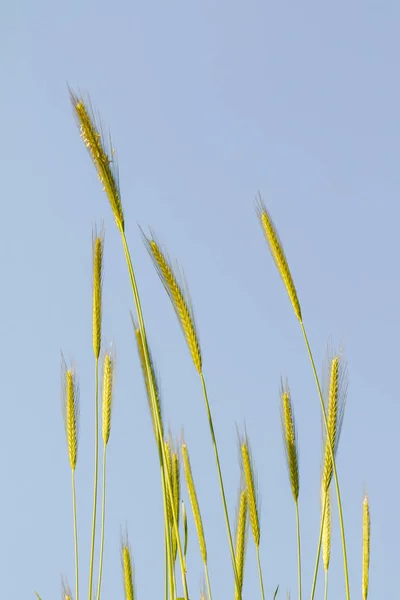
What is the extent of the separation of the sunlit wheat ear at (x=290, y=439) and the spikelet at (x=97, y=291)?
554 millimetres

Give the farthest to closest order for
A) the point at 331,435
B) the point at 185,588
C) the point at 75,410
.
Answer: the point at 75,410 → the point at 331,435 → the point at 185,588

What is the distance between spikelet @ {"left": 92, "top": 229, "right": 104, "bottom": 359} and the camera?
7.23ft

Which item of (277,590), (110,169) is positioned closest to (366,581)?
(277,590)

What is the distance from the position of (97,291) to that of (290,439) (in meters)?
0.67

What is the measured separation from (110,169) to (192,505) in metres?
0.93

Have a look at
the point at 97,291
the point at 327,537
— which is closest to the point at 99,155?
the point at 97,291

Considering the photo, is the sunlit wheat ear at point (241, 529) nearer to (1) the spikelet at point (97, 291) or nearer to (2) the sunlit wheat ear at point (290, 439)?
(2) the sunlit wheat ear at point (290, 439)

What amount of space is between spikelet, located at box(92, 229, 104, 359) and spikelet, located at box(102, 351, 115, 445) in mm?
227

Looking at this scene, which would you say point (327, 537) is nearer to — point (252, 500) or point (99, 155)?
point (252, 500)

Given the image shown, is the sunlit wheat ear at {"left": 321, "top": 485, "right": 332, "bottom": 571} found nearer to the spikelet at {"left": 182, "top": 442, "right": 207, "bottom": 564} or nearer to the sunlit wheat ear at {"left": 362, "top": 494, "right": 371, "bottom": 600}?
the sunlit wheat ear at {"left": 362, "top": 494, "right": 371, "bottom": 600}

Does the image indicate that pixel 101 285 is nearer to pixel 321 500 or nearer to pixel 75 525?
pixel 75 525

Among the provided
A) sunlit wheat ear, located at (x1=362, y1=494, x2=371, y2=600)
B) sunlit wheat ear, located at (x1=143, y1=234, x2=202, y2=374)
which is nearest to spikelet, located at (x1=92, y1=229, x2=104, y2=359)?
sunlit wheat ear, located at (x1=143, y1=234, x2=202, y2=374)

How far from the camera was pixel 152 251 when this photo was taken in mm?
2102

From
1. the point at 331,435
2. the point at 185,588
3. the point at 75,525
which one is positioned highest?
the point at 331,435
